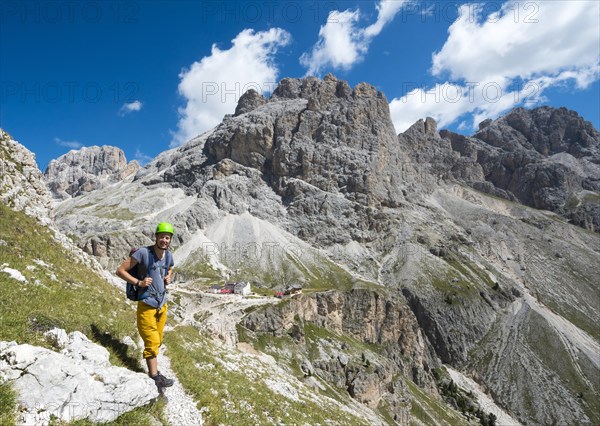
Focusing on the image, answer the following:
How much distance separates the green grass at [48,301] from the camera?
9.88 metres

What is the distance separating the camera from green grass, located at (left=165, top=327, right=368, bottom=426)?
12.1 meters

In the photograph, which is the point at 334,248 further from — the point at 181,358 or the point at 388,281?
the point at 181,358

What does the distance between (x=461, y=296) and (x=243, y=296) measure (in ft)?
391

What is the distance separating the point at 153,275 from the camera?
35.0 ft

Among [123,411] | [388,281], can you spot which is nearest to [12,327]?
[123,411]

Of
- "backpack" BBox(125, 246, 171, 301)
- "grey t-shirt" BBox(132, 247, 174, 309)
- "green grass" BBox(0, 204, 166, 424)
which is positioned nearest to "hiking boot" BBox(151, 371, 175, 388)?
"green grass" BBox(0, 204, 166, 424)

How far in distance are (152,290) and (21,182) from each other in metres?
20.3

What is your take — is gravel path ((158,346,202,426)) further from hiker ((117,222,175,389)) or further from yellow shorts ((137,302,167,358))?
yellow shorts ((137,302,167,358))

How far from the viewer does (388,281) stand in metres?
175

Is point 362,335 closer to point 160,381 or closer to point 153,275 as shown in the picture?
point 160,381

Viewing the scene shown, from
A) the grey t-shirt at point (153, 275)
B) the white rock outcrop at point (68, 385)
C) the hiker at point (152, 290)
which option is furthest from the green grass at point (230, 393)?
the grey t-shirt at point (153, 275)

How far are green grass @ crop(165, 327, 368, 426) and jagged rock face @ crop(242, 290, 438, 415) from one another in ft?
174

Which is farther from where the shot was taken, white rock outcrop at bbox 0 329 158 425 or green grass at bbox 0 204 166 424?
green grass at bbox 0 204 166 424

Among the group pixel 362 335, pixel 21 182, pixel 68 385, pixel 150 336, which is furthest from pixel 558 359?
pixel 68 385
